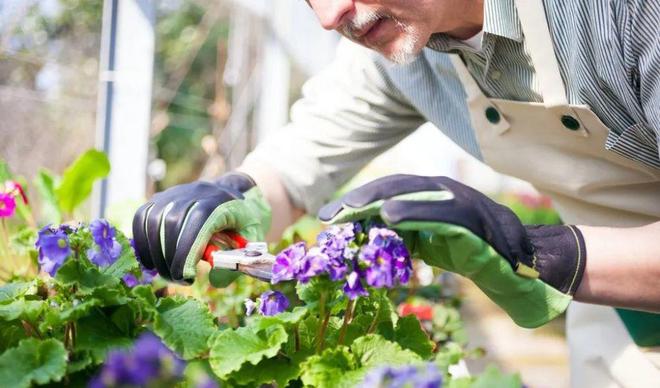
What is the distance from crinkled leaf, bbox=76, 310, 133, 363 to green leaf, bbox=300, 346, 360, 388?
0.72 ft

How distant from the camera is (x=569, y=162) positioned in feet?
4.96

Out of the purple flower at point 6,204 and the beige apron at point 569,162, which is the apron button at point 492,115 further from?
the purple flower at point 6,204

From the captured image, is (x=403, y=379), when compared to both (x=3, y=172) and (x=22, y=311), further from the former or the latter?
(x=3, y=172)

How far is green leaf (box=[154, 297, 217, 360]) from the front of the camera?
0.91 metres

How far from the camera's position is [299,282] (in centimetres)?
92

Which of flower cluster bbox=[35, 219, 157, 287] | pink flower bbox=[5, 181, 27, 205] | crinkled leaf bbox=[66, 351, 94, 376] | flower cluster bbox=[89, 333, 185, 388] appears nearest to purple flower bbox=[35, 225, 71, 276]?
flower cluster bbox=[35, 219, 157, 287]

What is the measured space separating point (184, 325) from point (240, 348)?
0.09 meters

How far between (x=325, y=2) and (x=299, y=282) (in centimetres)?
60

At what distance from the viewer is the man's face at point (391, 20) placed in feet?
4.36

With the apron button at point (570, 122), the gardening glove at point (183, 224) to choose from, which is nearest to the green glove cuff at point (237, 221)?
the gardening glove at point (183, 224)

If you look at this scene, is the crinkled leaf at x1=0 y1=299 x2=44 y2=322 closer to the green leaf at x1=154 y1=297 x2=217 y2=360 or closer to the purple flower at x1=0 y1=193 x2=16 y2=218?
the green leaf at x1=154 y1=297 x2=217 y2=360

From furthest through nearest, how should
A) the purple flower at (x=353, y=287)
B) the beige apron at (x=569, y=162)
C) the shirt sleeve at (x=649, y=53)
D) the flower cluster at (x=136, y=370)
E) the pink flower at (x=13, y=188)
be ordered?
the pink flower at (x=13, y=188), the beige apron at (x=569, y=162), the shirt sleeve at (x=649, y=53), the purple flower at (x=353, y=287), the flower cluster at (x=136, y=370)


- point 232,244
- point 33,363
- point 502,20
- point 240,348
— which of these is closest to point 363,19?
point 502,20

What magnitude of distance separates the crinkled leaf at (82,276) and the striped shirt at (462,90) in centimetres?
77
